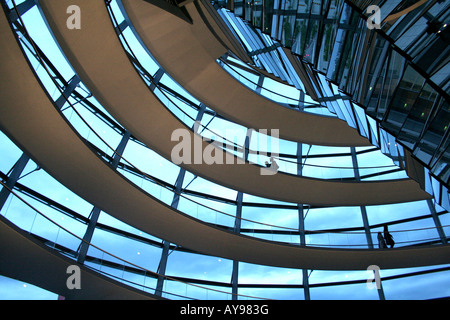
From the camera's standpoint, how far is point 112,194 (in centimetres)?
1181

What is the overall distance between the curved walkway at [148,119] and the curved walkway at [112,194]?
1.76 m

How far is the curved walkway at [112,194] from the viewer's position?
8312 millimetres

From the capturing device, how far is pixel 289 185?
1567 centimetres

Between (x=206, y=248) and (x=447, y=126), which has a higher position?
(x=206, y=248)

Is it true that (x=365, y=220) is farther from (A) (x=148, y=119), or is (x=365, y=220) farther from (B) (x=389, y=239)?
(A) (x=148, y=119)

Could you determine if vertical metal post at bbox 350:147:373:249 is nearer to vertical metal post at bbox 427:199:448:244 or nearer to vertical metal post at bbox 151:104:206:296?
vertical metal post at bbox 427:199:448:244

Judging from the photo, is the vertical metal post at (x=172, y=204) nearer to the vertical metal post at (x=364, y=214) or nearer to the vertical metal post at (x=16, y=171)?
the vertical metal post at (x=16, y=171)

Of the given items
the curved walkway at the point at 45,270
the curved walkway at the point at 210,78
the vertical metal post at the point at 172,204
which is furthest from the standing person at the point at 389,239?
the curved walkway at the point at 45,270

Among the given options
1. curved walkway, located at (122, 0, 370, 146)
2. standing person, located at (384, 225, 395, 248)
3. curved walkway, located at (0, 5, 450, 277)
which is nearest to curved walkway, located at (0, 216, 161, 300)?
curved walkway, located at (0, 5, 450, 277)

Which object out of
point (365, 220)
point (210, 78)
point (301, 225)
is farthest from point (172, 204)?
point (365, 220)
